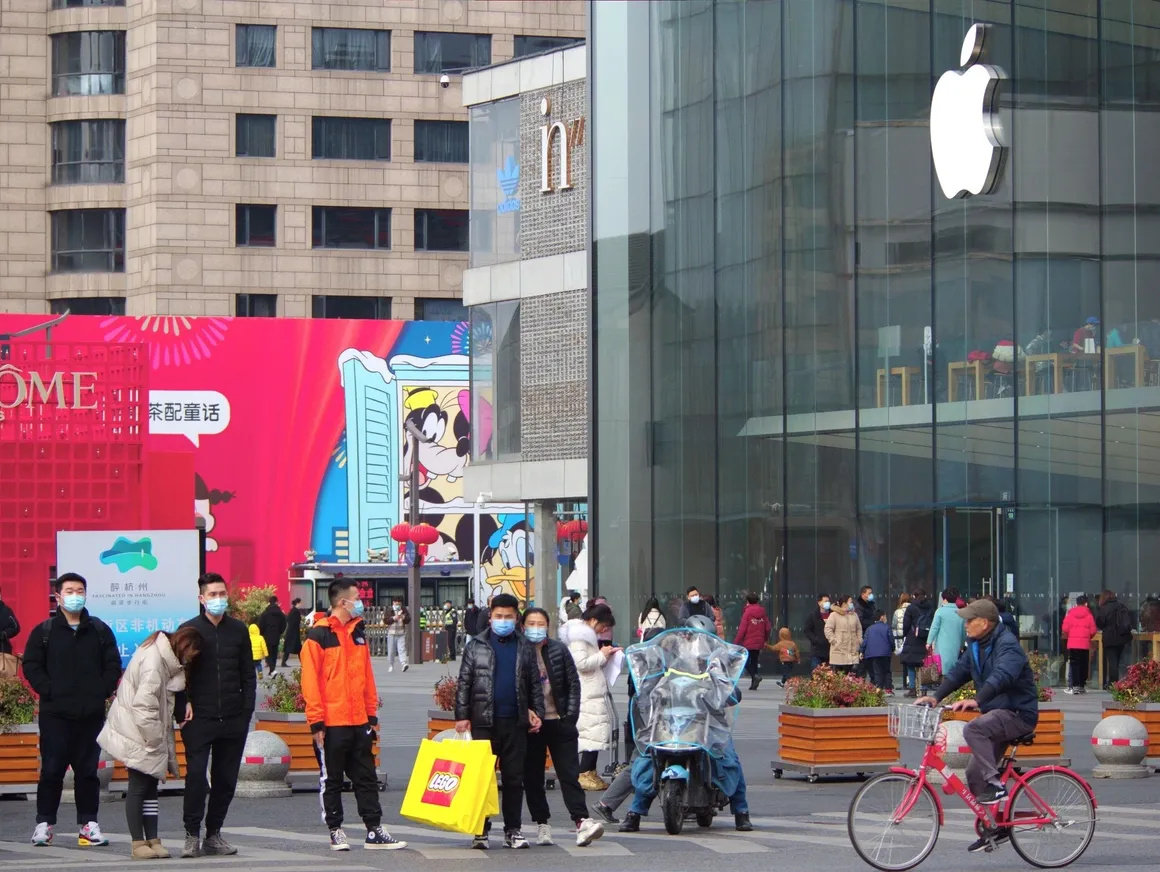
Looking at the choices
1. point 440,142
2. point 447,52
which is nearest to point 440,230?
point 440,142

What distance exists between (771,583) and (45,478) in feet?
42.8

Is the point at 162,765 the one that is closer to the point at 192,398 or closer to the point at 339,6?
the point at 192,398

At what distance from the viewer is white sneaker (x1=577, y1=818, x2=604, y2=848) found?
45.2 ft

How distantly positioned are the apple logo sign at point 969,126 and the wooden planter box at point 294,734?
19.9 metres

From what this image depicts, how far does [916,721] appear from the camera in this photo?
11836 mm

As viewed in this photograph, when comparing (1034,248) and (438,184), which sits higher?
(438,184)

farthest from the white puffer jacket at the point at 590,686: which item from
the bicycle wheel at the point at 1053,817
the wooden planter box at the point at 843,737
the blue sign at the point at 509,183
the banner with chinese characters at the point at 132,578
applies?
the blue sign at the point at 509,183

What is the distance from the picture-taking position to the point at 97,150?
2813 inches

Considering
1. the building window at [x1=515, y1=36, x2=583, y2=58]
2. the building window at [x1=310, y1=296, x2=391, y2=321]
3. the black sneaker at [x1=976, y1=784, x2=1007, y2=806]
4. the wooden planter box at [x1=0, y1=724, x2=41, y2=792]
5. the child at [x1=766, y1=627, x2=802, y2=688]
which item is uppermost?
the building window at [x1=515, y1=36, x2=583, y2=58]

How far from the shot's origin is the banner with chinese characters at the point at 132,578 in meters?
21.1

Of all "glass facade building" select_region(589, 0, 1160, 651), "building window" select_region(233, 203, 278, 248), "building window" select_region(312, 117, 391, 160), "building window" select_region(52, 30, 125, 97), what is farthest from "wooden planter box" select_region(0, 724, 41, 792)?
"building window" select_region(52, 30, 125, 97)

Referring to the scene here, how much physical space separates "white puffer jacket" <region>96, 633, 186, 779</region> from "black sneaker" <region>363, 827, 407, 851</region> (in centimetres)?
138

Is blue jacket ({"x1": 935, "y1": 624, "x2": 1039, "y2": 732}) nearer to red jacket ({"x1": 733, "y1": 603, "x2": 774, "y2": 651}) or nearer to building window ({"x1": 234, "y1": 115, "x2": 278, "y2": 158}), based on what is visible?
red jacket ({"x1": 733, "y1": 603, "x2": 774, "y2": 651})

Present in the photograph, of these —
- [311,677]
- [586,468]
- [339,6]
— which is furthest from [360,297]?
[311,677]
